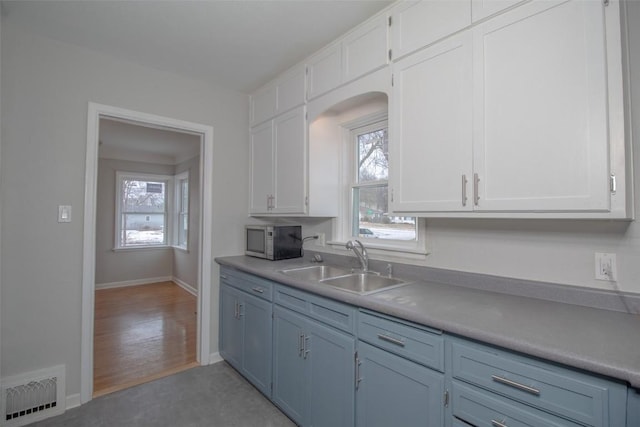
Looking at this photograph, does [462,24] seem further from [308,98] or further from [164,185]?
[164,185]

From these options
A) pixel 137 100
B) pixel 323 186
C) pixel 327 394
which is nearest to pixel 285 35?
pixel 323 186

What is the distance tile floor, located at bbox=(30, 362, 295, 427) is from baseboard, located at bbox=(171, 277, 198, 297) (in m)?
2.77

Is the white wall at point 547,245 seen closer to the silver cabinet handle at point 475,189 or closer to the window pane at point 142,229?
the silver cabinet handle at point 475,189

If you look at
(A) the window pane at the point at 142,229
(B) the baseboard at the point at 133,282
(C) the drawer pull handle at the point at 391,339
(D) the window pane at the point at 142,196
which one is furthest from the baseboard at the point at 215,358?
(D) the window pane at the point at 142,196

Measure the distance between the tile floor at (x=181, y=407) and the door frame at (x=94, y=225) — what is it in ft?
0.66

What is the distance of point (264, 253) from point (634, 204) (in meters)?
2.30

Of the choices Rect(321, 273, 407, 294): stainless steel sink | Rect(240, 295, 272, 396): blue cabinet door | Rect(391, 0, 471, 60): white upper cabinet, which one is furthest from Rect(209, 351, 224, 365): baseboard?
Rect(391, 0, 471, 60): white upper cabinet

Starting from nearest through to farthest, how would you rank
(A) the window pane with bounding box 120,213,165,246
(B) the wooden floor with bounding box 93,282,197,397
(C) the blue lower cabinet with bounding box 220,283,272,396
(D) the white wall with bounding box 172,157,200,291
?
1. (C) the blue lower cabinet with bounding box 220,283,272,396
2. (B) the wooden floor with bounding box 93,282,197,397
3. (D) the white wall with bounding box 172,157,200,291
4. (A) the window pane with bounding box 120,213,165,246

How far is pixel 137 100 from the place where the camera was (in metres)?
2.49

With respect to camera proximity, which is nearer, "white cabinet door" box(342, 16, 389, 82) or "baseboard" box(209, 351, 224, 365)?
"white cabinet door" box(342, 16, 389, 82)

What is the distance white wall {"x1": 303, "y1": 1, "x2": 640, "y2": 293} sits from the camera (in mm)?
1239

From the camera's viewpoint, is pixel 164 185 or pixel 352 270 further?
pixel 164 185

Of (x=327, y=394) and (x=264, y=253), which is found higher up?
(x=264, y=253)

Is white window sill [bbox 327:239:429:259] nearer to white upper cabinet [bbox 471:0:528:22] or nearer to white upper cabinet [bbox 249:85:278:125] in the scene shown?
white upper cabinet [bbox 471:0:528:22]
